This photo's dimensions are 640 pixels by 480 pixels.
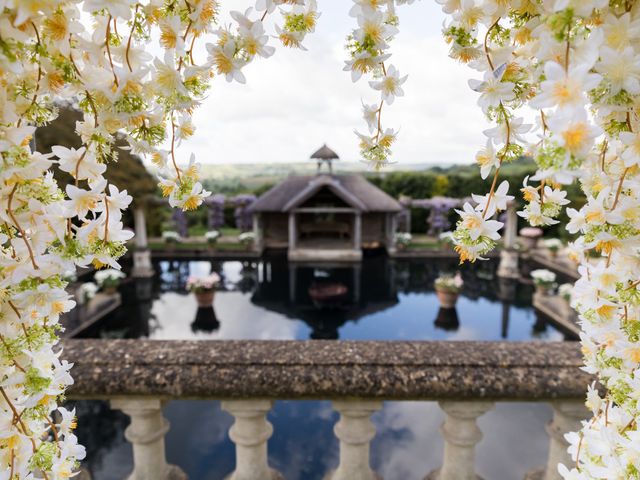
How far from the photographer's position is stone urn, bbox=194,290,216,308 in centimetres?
1001

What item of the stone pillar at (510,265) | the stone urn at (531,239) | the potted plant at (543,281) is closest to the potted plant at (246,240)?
the stone pillar at (510,265)

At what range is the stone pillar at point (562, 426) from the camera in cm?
177

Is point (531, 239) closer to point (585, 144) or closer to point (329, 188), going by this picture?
point (329, 188)

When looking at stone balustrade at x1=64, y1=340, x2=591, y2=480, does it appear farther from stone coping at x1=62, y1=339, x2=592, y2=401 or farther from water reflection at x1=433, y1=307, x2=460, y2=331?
water reflection at x1=433, y1=307, x2=460, y2=331

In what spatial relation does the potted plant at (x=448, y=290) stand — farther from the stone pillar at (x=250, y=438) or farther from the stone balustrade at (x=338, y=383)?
the stone pillar at (x=250, y=438)

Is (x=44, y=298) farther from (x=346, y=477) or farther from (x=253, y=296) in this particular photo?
(x=253, y=296)

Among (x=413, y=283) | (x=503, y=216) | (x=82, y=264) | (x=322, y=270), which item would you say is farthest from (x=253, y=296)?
(x=503, y=216)

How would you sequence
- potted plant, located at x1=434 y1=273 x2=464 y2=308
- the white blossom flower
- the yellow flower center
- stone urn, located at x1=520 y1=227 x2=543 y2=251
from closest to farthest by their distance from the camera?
the yellow flower center
the white blossom flower
potted plant, located at x1=434 y1=273 x2=464 y2=308
stone urn, located at x1=520 y1=227 x2=543 y2=251

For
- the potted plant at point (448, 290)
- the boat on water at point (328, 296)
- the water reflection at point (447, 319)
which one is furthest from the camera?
the boat on water at point (328, 296)

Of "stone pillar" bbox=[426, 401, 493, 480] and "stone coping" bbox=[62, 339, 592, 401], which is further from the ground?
"stone coping" bbox=[62, 339, 592, 401]

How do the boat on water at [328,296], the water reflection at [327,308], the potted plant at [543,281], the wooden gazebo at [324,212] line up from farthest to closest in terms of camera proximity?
Result: the wooden gazebo at [324,212] < the boat on water at [328,296] < the potted plant at [543,281] < the water reflection at [327,308]

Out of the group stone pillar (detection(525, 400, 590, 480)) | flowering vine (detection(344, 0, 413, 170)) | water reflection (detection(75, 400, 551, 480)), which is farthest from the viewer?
water reflection (detection(75, 400, 551, 480))

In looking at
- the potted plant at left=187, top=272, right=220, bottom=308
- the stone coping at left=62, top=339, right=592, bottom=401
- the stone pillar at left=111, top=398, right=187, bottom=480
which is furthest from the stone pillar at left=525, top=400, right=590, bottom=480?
the potted plant at left=187, top=272, right=220, bottom=308

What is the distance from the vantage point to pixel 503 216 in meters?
21.6
